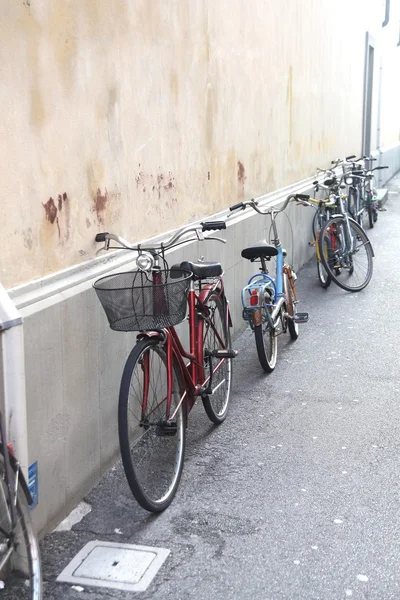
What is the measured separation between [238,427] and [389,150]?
19.0 m

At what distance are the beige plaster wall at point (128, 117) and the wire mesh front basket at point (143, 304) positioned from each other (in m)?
0.36

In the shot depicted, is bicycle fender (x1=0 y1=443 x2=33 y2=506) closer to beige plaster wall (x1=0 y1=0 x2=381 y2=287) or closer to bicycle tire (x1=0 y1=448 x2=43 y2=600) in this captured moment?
bicycle tire (x1=0 y1=448 x2=43 y2=600)

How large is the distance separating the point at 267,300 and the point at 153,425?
2149 mm

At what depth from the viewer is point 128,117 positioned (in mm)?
4641

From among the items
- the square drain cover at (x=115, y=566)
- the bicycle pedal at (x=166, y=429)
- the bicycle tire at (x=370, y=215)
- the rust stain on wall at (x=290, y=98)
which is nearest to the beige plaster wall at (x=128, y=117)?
the rust stain on wall at (x=290, y=98)

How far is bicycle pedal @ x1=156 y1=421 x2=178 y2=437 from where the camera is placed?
3984 mm

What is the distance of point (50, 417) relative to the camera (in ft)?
12.1

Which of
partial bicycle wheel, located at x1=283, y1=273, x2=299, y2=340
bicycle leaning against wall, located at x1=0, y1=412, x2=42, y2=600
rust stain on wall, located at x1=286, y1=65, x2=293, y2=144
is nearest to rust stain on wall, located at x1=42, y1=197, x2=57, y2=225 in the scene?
bicycle leaning against wall, located at x1=0, y1=412, x2=42, y2=600

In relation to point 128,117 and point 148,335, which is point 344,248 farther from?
point 148,335

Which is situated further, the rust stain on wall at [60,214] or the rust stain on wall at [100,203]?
the rust stain on wall at [100,203]

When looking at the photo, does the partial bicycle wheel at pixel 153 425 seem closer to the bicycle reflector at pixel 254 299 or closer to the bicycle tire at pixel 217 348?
the bicycle tire at pixel 217 348

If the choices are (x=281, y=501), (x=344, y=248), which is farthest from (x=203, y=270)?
(x=344, y=248)

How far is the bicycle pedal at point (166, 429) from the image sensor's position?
3984mm

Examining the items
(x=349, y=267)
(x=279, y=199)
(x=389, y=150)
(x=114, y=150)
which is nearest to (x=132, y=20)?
(x=114, y=150)
